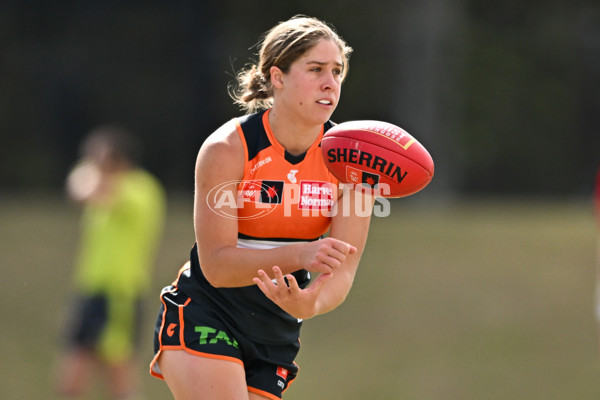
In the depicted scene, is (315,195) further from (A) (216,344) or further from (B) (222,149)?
(A) (216,344)

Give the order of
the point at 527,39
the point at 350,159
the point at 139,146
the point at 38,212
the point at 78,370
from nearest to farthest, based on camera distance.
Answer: the point at 350,159
the point at 78,370
the point at 38,212
the point at 139,146
the point at 527,39

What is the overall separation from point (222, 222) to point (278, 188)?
24 centimetres

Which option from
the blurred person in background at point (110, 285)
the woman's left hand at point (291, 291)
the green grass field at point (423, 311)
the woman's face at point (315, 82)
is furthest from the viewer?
the green grass field at point (423, 311)

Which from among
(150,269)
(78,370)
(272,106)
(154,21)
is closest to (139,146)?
(154,21)

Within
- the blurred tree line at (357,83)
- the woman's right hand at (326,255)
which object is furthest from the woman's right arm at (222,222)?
the blurred tree line at (357,83)

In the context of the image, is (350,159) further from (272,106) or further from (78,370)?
(78,370)

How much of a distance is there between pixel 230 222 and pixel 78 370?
427cm

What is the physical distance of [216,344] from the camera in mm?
3244

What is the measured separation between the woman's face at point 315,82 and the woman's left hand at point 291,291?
0.59 metres

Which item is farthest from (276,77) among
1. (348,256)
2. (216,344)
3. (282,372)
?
(282,372)

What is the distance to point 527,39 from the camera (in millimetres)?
13602

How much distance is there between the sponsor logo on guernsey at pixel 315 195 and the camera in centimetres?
328

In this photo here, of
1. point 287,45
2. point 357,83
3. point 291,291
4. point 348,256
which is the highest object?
point 357,83

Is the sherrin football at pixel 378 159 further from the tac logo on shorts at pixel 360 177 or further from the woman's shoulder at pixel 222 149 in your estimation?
the woman's shoulder at pixel 222 149
